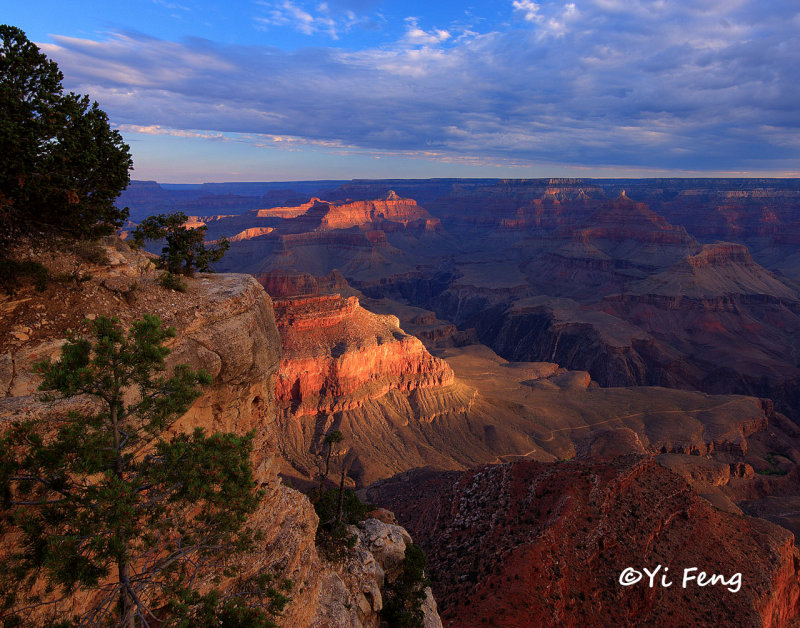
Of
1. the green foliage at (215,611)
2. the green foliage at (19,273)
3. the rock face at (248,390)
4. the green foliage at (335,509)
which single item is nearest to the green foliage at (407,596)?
the rock face at (248,390)

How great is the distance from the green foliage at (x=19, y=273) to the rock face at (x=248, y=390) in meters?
0.41

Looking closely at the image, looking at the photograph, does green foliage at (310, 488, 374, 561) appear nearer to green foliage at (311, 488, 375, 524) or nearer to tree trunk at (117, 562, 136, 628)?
green foliage at (311, 488, 375, 524)

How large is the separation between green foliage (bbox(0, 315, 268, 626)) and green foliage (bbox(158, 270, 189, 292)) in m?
6.09

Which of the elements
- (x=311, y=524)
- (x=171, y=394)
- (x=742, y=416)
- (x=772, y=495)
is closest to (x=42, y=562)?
(x=171, y=394)

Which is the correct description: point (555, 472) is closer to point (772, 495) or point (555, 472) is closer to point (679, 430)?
point (772, 495)

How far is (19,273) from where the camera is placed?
49.5ft

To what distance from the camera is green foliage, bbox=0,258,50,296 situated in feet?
48.6

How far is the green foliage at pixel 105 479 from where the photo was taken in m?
9.17

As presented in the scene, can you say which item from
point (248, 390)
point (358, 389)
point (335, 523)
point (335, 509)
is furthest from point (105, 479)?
point (358, 389)

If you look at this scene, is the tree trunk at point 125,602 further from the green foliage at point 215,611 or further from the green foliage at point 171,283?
the green foliage at point 171,283

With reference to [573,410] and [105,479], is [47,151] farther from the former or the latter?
[573,410]

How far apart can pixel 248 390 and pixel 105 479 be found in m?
8.28

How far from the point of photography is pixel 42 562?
9008 millimetres

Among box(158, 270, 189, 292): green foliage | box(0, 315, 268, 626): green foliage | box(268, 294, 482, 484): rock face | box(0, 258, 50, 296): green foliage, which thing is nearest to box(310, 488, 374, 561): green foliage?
box(0, 315, 268, 626): green foliage
